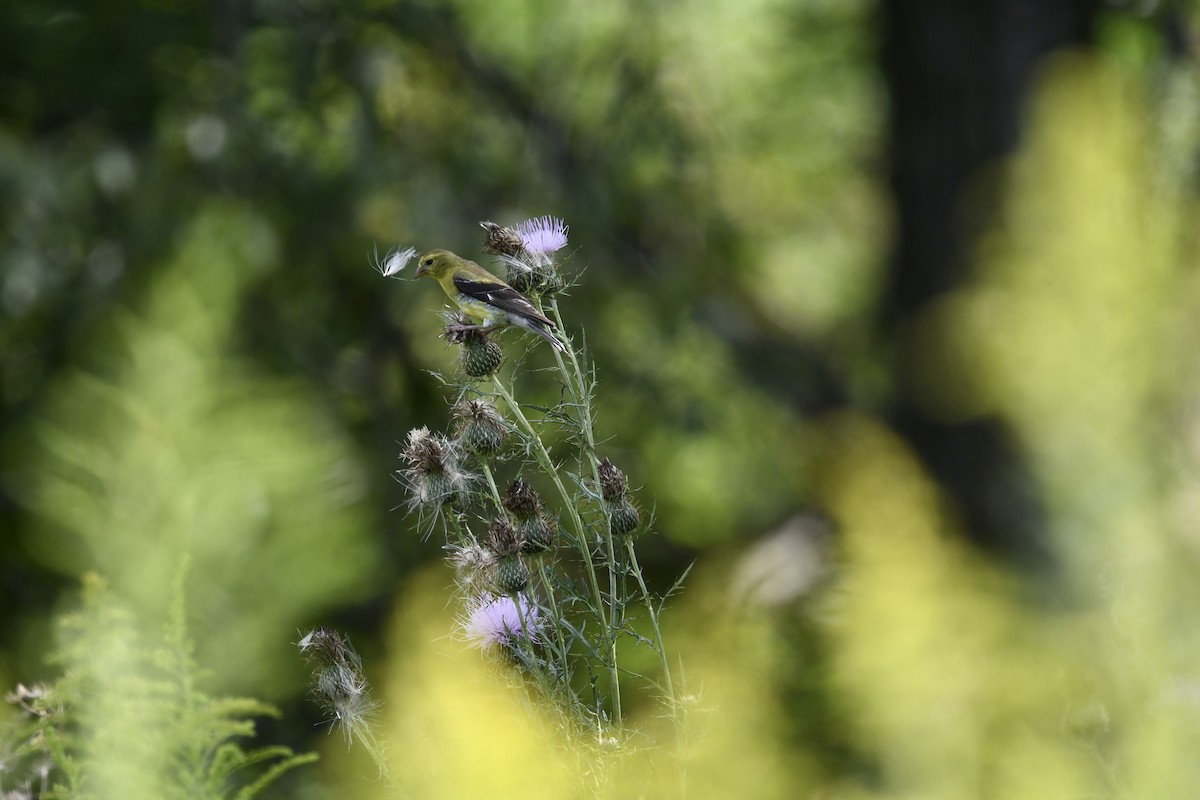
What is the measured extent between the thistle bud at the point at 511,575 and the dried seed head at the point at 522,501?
75 millimetres

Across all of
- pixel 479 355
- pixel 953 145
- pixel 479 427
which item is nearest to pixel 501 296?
pixel 479 355

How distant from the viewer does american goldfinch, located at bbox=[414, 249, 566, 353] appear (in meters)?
1.75

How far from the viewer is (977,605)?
3.59ft

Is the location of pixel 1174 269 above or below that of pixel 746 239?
below

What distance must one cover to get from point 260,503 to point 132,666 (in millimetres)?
141

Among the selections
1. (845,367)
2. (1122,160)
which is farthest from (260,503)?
(845,367)

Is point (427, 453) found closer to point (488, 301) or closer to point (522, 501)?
point (522, 501)

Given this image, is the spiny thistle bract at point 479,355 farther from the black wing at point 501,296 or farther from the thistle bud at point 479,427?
the thistle bud at point 479,427

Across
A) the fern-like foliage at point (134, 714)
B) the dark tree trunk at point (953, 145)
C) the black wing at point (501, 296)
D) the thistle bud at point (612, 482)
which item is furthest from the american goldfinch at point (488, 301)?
the dark tree trunk at point (953, 145)

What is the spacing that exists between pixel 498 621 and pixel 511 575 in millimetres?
87

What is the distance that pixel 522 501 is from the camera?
4.66 feet

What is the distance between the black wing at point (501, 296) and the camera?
1804 millimetres

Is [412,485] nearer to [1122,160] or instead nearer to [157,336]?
[157,336]

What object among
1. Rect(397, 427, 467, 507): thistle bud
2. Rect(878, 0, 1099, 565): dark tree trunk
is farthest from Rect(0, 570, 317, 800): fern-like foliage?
Rect(878, 0, 1099, 565): dark tree trunk
